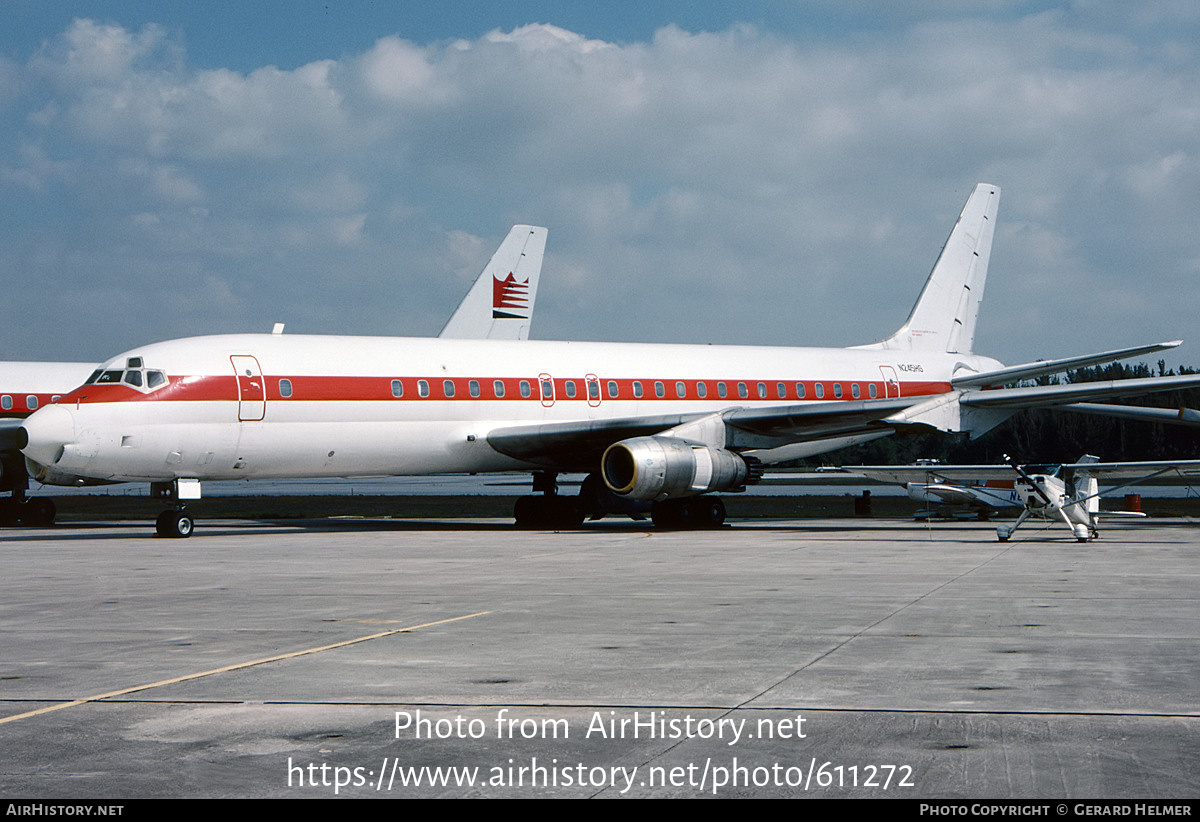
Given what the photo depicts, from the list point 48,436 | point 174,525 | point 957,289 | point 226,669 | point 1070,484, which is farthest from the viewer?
point 957,289

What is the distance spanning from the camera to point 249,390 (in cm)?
2297

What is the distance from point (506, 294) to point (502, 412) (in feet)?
54.0

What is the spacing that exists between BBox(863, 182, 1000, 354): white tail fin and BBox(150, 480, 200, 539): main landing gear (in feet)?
64.3

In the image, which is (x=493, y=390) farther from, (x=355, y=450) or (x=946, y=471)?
(x=946, y=471)

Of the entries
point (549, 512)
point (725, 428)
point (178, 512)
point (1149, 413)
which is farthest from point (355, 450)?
point (1149, 413)

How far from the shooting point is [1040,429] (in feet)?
285

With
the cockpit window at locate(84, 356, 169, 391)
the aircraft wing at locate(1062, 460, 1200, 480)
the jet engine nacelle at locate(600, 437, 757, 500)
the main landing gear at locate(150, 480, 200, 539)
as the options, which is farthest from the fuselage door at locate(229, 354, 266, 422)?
the aircraft wing at locate(1062, 460, 1200, 480)

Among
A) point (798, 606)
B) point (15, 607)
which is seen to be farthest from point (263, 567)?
point (798, 606)

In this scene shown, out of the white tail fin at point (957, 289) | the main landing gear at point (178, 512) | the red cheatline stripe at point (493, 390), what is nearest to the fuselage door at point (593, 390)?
the red cheatline stripe at point (493, 390)

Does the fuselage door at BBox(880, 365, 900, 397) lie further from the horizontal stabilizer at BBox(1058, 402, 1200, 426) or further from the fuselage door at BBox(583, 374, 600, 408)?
the fuselage door at BBox(583, 374, 600, 408)

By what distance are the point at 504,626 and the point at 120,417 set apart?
45.1 feet

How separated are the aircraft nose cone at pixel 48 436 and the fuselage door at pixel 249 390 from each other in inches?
116

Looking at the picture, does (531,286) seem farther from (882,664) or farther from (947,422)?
(882,664)

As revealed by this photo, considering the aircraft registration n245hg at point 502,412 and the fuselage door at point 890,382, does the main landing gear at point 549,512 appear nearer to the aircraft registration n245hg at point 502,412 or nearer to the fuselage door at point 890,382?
the aircraft registration n245hg at point 502,412
